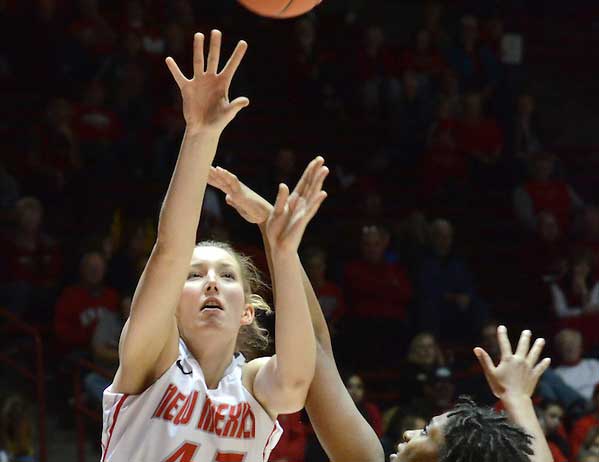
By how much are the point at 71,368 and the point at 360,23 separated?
5.79 metres

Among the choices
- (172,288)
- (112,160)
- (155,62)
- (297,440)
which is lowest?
(297,440)

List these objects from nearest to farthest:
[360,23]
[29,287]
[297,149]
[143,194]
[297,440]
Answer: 1. [297,440]
2. [29,287]
3. [143,194]
4. [297,149]
5. [360,23]

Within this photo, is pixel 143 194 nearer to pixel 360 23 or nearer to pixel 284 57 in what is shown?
pixel 284 57

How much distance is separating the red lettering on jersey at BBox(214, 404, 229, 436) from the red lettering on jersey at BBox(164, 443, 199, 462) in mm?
82

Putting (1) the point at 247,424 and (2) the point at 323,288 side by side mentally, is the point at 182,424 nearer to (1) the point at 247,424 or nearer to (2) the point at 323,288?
(1) the point at 247,424

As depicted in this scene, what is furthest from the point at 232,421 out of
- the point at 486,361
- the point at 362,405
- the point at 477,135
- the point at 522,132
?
the point at 522,132

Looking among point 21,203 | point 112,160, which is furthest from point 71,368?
point 112,160

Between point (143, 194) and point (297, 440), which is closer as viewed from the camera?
point (297, 440)

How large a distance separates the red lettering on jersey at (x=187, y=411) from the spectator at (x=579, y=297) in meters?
6.33

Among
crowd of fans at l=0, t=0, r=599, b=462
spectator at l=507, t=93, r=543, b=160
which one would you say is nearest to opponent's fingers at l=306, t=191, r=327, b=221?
crowd of fans at l=0, t=0, r=599, b=462

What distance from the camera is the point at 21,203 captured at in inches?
311

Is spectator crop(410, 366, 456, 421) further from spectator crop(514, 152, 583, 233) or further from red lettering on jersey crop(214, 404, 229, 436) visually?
red lettering on jersey crop(214, 404, 229, 436)

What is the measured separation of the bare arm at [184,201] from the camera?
2.83 m

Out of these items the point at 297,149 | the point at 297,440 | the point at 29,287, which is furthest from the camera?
the point at 297,149
